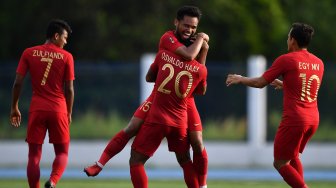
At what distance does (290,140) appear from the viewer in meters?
12.6

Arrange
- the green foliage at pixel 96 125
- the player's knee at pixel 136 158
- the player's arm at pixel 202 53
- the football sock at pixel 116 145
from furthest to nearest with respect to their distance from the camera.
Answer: the green foliage at pixel 96 125 < the football sock at pixel 116 145 < the player's arm at pixel 202 53 < the player's knee at pixel 136 158

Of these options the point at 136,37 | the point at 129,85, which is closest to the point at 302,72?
the point at 129,85

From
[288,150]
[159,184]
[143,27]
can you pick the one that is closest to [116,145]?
[288,150]

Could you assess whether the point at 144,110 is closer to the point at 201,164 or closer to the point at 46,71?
the point at 201,164

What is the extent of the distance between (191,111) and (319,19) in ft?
78.7

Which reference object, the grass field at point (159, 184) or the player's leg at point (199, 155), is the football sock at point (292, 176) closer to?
the player's leg at point (199, 155)

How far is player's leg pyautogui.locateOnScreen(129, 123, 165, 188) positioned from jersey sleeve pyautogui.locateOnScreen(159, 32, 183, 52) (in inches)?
36.6

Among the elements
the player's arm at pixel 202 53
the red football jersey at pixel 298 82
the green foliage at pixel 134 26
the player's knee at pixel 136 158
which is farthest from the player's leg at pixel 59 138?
the green foliage at pixel 134 26

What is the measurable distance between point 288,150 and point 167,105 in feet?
5.51

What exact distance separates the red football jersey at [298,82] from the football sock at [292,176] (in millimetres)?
569

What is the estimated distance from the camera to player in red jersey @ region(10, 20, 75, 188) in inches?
519

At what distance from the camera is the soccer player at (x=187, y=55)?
1203cm

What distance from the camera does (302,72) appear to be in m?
12.5

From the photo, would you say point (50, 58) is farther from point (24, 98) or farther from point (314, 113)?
point (24, 98)
